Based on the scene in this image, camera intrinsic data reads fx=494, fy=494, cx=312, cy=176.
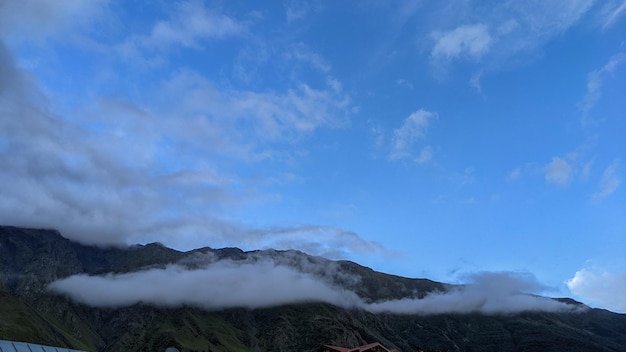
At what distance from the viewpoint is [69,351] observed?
6444 centimetres

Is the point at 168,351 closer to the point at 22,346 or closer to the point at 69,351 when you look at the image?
the point at 22,346

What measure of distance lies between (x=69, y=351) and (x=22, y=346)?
1052cm

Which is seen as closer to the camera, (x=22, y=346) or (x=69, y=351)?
(x=22, y=346)

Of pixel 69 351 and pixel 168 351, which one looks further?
pixel 69 351

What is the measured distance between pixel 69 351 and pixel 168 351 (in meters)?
26.2

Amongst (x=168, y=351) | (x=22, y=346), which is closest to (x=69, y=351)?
(x=22, y=346)

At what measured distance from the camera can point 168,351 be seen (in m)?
46.6

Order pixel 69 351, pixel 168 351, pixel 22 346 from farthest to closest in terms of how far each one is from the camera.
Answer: pixel 69 351
pixel 22 346
pixel 168 351

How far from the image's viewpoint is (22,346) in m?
54.7

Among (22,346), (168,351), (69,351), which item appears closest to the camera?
(168,351)

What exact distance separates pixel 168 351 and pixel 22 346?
2036cm
